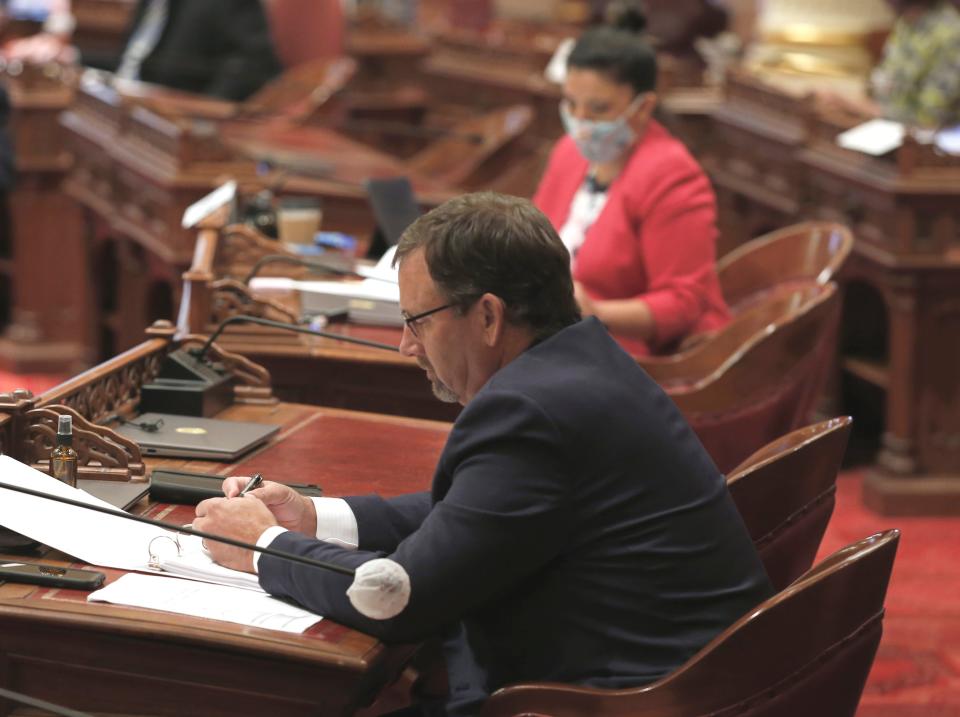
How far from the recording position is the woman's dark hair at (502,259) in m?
1.95

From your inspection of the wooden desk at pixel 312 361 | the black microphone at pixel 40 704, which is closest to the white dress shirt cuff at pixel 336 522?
the black microphone at pixel 40 704

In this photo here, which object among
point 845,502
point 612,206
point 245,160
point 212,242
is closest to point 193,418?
point 212,242

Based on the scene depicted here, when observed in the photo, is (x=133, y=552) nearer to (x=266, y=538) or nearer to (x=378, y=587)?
(x=266, y=538)

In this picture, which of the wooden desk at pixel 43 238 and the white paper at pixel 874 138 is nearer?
the white paper at pixel 874 138

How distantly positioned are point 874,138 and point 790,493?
2849mm

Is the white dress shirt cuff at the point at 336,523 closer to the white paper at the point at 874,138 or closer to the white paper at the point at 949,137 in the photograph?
the white paper at the point at 874,138

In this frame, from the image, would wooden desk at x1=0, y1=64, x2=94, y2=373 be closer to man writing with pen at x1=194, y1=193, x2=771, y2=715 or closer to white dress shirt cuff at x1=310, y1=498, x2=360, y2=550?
white dress shirt cuff at x1=310, y1=498, x2=360, y2=550

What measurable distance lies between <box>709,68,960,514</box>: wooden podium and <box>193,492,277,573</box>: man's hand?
3147 mm

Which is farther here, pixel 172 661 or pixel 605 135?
pixel 605 135

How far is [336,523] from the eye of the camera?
2.15m

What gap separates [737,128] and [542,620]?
4.53 m

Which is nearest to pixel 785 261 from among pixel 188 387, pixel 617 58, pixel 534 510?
pixel 617 58

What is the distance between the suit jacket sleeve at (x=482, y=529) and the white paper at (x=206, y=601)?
38 millimetres

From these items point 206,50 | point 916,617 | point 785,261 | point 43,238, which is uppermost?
point 785,261
